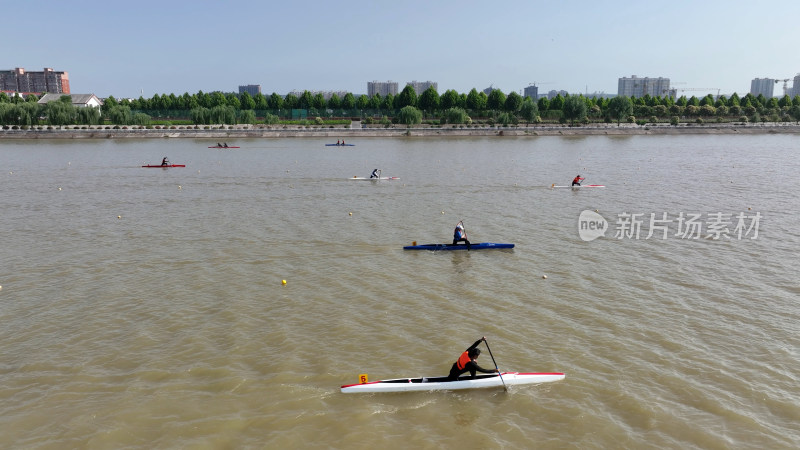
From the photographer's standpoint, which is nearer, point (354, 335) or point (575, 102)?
point (354, 335)

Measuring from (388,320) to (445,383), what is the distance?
3.81 metres

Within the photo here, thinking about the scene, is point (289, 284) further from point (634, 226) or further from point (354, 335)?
point (634, 226)

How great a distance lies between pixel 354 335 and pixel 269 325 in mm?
2610

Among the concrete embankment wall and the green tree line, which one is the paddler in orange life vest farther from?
the green tree line

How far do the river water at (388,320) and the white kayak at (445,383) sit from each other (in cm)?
22

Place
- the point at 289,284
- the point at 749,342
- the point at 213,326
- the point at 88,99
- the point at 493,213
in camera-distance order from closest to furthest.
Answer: the point at 749,342 → the point at 213,326 → the point at 289,284 → the point at 493,213 → the point at 88,99

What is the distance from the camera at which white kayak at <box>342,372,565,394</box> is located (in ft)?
37.7

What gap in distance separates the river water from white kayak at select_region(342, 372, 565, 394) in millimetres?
219

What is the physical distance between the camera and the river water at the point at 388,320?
34.8 feet

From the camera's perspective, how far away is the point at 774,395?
11336mm

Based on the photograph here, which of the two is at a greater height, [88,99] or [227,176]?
[88,99]

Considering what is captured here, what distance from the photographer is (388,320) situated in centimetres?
1512

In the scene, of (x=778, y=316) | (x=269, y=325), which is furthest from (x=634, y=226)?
(x=269, y=325)

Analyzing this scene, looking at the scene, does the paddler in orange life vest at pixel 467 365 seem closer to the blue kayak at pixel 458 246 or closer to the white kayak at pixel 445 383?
the white kayak at pixel 445 383
